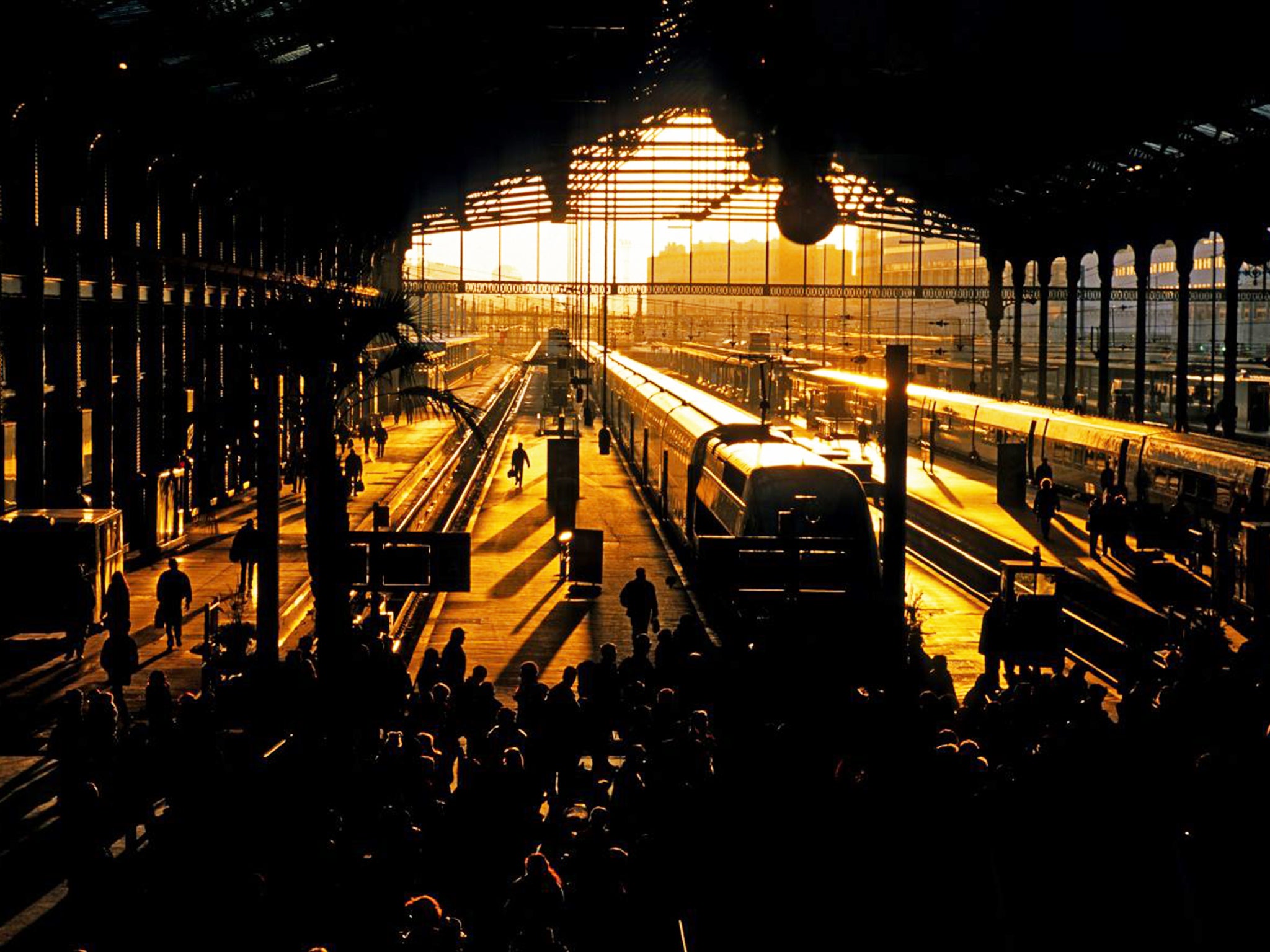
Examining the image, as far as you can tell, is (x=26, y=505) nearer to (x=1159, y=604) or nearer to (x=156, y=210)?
(x=156, y=210)

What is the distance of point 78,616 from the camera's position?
17.2 metres

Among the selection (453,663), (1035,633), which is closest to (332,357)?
(453,663)

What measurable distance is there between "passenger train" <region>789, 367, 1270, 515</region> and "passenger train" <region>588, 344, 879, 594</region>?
7.26m

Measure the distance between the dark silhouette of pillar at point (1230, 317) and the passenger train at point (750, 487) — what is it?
12.7m

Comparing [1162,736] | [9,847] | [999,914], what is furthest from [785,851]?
[9,847]

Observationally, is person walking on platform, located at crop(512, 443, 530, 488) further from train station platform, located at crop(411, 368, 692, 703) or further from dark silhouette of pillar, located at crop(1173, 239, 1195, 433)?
dark silhouette of pillar, located at crop(1173, 239, 1195, 433)

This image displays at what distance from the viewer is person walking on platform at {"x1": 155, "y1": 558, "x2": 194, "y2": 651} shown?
17469mm

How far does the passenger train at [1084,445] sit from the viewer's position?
25062mm

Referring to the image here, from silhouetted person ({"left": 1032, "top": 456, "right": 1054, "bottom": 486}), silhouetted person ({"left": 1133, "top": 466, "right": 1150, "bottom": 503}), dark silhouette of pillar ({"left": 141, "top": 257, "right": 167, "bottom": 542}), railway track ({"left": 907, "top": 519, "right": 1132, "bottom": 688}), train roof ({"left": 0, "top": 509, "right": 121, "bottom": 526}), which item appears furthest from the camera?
silhouetted person ({"left": 1032, "top": 456, "right": 1054, "bottom": 486})

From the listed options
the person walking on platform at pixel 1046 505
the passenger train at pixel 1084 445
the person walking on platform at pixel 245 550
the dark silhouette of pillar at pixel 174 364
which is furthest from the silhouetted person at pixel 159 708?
the person walking on platform at pixel 1046 505

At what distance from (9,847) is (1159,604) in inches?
589

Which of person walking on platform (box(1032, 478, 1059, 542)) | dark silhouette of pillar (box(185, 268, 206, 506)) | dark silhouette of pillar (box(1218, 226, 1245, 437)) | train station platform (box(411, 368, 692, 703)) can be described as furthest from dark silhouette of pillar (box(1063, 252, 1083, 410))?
dark silhouette of pillar (box(185, 268, 206, 506))

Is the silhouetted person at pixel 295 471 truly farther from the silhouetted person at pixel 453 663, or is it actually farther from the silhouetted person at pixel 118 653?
the silhouetted person at pixel 453 663

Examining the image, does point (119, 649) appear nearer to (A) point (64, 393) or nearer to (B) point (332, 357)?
(B) point (332, 357)
